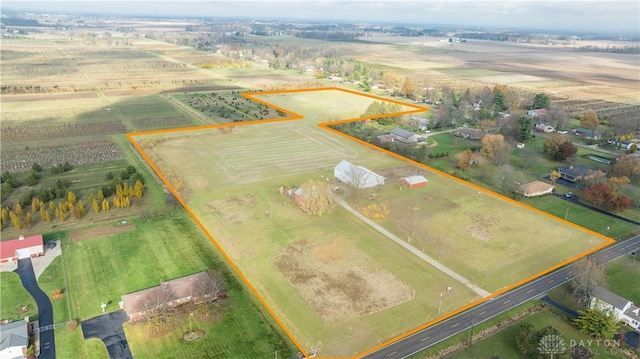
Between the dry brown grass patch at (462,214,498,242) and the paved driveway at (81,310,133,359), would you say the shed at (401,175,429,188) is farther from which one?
the paved driveway at (81,310,133,359)

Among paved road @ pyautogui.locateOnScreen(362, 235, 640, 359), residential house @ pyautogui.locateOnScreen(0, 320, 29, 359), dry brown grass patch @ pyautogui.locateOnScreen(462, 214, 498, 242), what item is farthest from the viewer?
dry brown grass patch @ pyautogui.locateOnScreen(462, 214, 498, 242)

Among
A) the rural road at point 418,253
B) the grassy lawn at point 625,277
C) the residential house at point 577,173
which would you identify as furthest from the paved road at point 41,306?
the residential house at point 577,173

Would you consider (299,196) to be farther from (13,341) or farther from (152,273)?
(13,341)

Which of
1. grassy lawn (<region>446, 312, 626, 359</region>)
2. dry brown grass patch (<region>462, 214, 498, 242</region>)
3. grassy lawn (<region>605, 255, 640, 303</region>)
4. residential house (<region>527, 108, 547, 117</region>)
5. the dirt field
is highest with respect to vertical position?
residential house (<region>527, 108, 547, 117</region>)

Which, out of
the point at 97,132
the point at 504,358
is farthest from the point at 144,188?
the point at 504,358

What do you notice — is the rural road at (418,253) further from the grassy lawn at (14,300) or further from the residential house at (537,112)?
the residential house at (537,112)

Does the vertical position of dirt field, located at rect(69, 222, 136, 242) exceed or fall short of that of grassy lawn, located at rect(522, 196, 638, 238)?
it falls short

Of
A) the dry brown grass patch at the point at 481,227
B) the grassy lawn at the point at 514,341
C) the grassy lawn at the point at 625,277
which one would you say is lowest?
the grassy lawn at the point at 514,341

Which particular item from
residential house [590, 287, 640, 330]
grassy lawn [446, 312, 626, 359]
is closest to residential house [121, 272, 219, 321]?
grassy lawn [446, 312, 626, 359]
